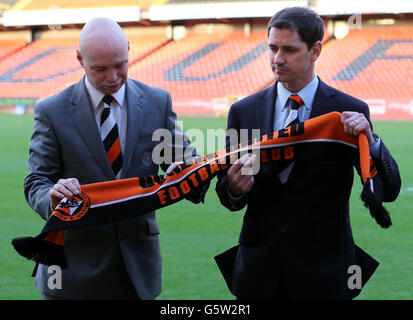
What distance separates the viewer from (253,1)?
26.7 metres

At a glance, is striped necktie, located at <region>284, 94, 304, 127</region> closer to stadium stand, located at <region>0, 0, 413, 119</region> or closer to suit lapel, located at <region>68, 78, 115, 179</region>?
suit lapel, located at <region>68, 78, 115, 179</region>

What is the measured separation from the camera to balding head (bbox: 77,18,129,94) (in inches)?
78.5

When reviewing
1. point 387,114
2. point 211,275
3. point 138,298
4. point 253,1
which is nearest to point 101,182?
point 138,298

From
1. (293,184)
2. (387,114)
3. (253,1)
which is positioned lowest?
(387,114)

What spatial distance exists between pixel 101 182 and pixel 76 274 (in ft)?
1.10

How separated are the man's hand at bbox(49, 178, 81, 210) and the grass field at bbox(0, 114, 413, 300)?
212cm

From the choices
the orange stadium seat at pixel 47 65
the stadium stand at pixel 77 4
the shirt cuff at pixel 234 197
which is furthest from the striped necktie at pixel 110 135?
the stadium stand at pixel 77 4

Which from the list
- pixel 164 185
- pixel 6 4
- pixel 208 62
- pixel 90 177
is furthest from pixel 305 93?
pixel 6 4

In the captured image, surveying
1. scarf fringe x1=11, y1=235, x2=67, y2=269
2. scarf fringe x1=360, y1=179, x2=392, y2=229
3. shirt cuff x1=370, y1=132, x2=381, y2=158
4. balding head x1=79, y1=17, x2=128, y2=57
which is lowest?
scarf fringe x1=11, y1=235, x2=67, y2=269

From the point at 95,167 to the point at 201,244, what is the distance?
325cm

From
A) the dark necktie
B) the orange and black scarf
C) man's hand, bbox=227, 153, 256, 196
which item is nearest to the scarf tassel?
the orange and black scarf

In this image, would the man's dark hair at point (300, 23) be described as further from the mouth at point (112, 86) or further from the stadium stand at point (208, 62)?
the stadium stand at point (208, 62)

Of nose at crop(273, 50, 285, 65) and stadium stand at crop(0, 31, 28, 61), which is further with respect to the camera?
stadium stand at crop(0, 31, 28, 61)
